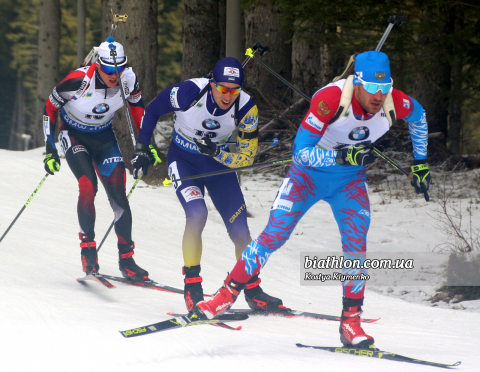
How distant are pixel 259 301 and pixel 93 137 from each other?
2.26m

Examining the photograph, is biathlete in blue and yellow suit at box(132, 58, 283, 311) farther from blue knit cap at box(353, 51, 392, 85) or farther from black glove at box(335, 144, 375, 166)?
black glove at box(335, 144, 375, 166)

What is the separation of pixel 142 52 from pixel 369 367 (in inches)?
319

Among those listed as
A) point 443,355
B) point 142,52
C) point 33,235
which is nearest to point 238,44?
point 142,52

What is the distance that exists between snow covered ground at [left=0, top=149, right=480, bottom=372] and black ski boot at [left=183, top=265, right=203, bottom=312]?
280mm

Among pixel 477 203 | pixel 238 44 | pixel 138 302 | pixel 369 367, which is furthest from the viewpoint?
pixel 477 203

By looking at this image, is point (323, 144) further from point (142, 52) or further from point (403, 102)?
point (142, 52)

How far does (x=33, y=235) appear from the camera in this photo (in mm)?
6648

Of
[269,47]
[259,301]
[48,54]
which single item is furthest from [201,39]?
[259,301]

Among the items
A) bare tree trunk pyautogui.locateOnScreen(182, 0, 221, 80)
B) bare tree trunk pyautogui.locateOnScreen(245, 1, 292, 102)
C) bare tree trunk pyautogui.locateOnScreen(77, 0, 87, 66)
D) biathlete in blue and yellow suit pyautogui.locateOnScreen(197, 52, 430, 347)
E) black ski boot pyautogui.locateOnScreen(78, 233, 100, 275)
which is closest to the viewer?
biathlete in blue and yellow suit pyautogui.locateOnScreen(197, 52, 430, 347)

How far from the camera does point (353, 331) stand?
3.61 metres

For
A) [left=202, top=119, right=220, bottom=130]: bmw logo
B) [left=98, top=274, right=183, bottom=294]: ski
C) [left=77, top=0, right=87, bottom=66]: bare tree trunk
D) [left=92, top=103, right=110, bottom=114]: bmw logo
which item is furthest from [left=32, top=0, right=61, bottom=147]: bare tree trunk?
[left=202, top=119, right=220, bottom=130]: bmw logo

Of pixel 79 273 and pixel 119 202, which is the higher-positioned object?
pixel 119 202

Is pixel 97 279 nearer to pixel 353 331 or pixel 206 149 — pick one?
pixel 206 149

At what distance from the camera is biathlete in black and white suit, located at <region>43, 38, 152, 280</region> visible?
17.2 feet
